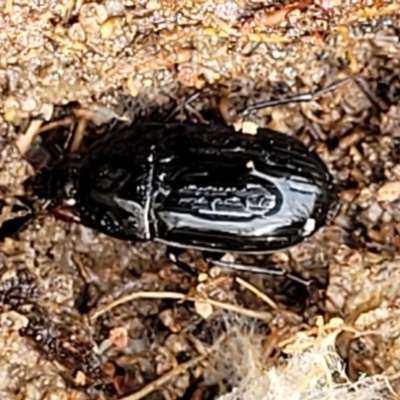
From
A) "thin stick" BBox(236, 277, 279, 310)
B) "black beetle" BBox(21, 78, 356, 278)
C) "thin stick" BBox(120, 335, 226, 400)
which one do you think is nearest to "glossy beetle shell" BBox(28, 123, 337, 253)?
"black beetle" BBox(21, 78, 356, 278)

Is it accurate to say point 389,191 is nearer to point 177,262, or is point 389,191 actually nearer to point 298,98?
point 298,98

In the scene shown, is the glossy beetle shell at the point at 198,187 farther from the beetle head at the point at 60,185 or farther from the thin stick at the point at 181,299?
the thin stick at the point at 181,299

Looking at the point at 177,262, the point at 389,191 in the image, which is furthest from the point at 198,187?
the point at 389,191

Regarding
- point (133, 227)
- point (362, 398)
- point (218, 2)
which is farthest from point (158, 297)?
point (218, 2)

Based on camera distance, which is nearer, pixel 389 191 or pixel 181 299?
pixel 389 191

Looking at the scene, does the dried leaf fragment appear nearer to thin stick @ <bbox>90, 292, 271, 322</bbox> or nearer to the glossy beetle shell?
Answer: the glossy beetle shell

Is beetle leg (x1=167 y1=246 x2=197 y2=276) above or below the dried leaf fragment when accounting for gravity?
below

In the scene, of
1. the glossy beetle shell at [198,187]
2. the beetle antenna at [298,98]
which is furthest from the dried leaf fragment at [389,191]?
the beetle antenna at [298,98]

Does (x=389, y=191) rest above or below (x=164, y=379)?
above

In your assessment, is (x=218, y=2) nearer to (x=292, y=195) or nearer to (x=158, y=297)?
(x=292, y=195)
